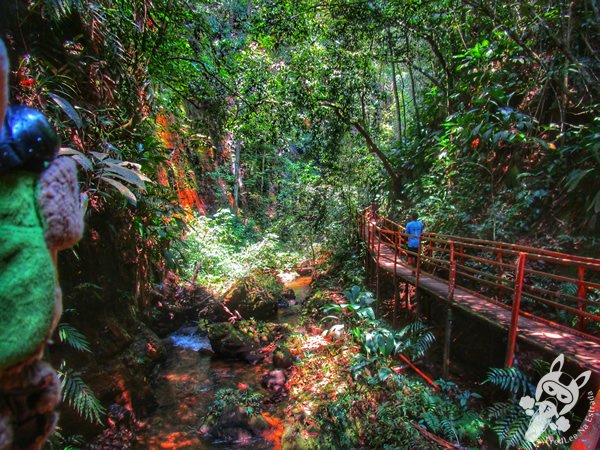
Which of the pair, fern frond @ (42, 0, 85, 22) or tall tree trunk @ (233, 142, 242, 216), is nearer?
fern frond @ (42, 0, 85, 22)

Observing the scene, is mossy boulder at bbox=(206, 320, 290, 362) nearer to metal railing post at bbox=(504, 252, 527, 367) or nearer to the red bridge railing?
the red bridge railing

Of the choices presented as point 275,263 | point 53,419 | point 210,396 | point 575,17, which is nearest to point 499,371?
point 53,419

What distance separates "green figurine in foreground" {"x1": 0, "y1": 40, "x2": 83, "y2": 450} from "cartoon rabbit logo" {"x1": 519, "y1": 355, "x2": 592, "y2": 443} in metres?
4.10

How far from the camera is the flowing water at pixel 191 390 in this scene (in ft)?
16.0

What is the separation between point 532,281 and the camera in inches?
233

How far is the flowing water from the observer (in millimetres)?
4875

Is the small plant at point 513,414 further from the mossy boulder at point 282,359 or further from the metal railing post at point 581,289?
the mossy boulder at point 282,359

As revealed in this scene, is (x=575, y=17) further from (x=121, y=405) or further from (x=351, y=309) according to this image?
(x=121, y=405)

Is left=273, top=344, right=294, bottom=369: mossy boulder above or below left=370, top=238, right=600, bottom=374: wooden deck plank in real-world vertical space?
below

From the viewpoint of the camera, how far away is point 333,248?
13.1m

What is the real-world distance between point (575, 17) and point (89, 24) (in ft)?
26.8

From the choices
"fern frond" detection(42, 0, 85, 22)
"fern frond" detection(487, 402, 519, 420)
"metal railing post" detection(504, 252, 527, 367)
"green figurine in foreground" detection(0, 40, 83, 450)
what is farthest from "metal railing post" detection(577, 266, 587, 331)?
"fern frond" detection(42, 0, 85, 22)

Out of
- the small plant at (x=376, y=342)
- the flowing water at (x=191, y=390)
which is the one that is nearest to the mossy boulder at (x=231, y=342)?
the flowing water at (x=191, y=390)

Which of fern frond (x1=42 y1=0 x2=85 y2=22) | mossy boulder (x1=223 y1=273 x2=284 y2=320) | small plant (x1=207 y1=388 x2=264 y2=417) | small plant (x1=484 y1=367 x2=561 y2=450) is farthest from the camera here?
mossy boulder (x1=223 y1=273 x2=284 y2=320)
